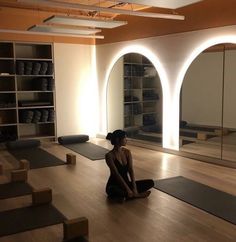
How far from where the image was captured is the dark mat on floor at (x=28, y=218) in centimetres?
323

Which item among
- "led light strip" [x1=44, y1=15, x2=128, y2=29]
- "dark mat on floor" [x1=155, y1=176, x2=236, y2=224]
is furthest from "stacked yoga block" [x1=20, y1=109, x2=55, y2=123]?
"dark mat on floor" [x1=155, y1=176, x2=236, y2=224]

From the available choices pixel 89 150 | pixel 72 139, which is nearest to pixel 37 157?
pixel 89 150

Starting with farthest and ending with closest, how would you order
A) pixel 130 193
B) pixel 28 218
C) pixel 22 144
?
pixel 22 144 < pixel 130 193 < pixel 28 218

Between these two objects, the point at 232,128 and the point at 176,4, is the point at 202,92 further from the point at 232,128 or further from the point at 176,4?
the point at 176,4

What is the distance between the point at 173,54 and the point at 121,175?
3.09m

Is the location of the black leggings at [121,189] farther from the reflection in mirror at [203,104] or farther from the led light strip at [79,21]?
the led light strip at [79,21]

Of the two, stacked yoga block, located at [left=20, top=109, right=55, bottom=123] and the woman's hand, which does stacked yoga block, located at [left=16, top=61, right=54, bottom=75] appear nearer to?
stacked yoga block, located at [left=20, top=109, right=55, bottom=123]

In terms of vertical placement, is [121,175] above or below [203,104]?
below

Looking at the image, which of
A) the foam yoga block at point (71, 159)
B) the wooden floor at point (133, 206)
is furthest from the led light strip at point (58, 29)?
the wooden floor at point (133, 206)

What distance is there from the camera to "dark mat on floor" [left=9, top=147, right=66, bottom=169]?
5742 millimetres

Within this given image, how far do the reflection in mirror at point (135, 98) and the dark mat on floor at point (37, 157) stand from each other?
2.08 meters

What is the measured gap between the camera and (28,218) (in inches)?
136

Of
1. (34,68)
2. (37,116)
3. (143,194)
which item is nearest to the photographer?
(143,194)

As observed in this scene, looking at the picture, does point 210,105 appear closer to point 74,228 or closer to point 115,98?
point 115,98
